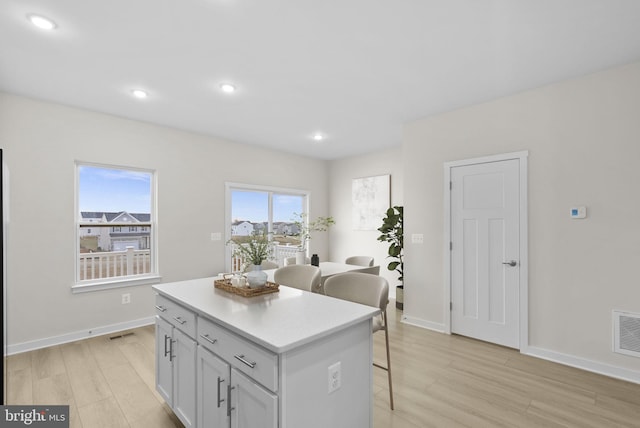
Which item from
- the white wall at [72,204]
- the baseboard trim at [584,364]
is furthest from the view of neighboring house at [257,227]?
the baseboard trim at [584,364]

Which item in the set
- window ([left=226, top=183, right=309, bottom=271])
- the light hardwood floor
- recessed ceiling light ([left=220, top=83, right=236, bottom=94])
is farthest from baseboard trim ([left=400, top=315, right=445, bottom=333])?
recessed ceiling light ([left=220, top=83, right=236, bottom=94])

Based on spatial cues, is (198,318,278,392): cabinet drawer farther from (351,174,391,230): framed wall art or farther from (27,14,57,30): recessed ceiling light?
(351,174,391,230): framed wall art

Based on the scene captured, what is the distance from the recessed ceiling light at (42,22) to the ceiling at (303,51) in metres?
0.04

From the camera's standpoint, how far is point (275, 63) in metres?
2.65

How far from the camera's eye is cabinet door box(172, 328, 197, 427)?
5.97 feet

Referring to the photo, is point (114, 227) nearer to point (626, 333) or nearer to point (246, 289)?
point (246, 289)

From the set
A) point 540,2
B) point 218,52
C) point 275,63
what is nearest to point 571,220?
point 540,2

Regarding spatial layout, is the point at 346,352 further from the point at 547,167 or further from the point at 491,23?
the point at 547,167

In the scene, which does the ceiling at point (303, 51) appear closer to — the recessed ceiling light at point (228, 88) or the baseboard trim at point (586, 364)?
the recessed ceiling light at point (228, 88)

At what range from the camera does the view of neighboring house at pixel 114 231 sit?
3791mm

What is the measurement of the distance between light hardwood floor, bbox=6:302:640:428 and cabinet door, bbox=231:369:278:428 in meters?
0.94

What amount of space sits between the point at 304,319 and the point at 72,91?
3.46 metres

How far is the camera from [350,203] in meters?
6.27

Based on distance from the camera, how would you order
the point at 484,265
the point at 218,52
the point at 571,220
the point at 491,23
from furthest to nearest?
the point at 484,265 < the point at 571,220 < the point at 218,52 < the point at 491,23
